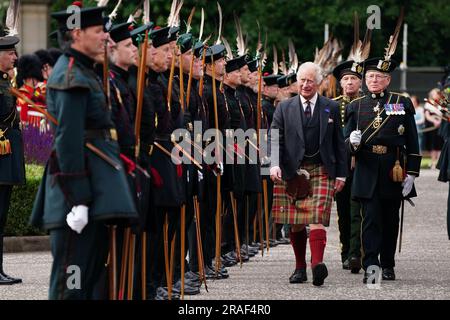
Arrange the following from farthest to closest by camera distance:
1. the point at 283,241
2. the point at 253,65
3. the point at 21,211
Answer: the point at 283,241, the point at 253,65, the point at 21,211

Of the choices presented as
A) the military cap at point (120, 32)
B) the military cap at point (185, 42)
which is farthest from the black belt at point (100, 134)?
the military cap at point (185, 42)

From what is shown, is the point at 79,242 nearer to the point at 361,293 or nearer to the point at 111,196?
the point at 111,196

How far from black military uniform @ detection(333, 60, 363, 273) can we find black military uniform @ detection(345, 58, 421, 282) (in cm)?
42

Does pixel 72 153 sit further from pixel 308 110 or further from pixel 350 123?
pixel 350 123

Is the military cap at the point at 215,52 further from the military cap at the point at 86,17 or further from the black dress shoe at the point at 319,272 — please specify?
the military cap at the point at 86,17

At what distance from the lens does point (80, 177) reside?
8141mm

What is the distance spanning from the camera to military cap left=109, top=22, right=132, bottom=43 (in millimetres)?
9469

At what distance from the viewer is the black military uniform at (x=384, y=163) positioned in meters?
12.7

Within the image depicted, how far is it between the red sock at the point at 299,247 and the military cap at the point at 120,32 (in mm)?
3526

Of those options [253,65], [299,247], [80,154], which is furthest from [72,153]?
[253,65]

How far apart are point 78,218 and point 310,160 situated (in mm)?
4472

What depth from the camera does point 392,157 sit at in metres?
12.8
